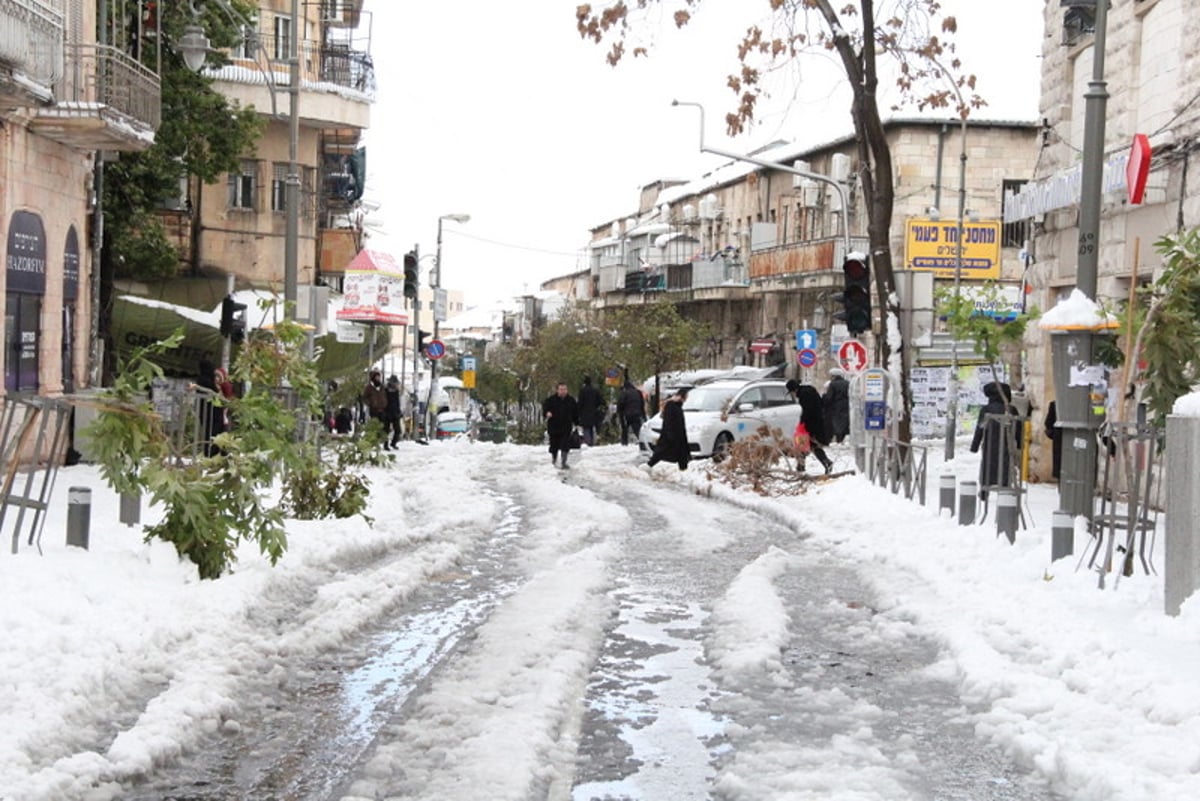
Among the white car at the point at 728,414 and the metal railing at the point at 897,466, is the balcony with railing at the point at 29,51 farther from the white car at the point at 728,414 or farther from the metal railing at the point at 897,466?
the white car at the point at 728,414

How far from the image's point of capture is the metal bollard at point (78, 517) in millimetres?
12531

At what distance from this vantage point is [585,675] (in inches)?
358

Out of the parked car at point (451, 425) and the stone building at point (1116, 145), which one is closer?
the stone building at point (1116, 145)

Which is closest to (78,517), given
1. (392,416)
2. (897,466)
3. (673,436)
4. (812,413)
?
(897,466)

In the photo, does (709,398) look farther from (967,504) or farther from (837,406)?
(967,504)

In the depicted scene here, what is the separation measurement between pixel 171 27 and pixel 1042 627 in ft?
81.8

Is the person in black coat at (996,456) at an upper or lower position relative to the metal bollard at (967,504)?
upper

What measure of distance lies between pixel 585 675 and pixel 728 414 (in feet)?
84.1

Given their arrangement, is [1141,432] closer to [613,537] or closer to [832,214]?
[613,537]

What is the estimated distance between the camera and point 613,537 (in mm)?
17422

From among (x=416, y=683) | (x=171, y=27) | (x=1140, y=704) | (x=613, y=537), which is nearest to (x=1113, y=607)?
(x=1140, y=704)

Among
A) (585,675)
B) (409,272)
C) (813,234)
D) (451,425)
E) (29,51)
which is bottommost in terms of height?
(451,425)

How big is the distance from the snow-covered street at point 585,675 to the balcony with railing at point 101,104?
9606mm

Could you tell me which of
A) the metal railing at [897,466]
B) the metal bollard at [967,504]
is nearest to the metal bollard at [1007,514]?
the metal bollard at [967,504]
